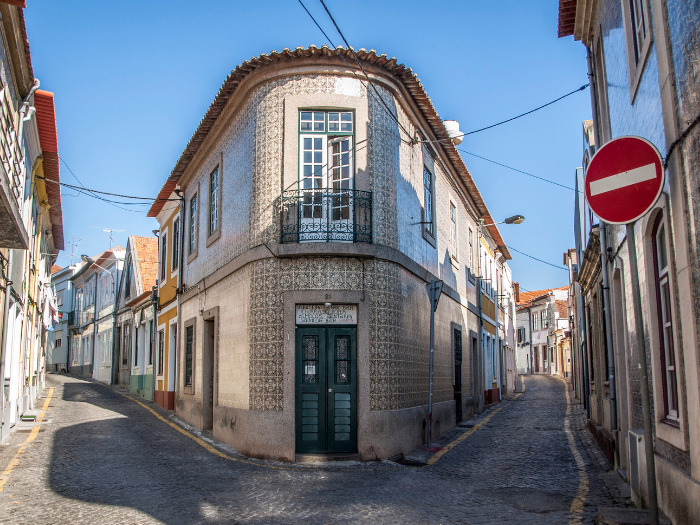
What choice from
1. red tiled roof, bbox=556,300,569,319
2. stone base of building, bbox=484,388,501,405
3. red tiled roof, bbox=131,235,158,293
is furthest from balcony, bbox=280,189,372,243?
red tiled roof, bbox=556,300,569,319

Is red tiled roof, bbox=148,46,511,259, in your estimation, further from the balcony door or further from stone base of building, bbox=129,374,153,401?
stone base of building, bbox=129,374,153,401

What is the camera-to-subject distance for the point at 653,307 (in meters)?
6.50

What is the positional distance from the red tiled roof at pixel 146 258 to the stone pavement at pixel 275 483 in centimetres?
1307

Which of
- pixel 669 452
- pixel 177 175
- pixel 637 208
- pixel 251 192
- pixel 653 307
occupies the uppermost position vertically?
pixel 177 175

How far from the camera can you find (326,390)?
36.4 ft

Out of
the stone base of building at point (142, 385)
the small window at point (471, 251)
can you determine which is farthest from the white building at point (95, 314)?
the small window at point (471, 251)

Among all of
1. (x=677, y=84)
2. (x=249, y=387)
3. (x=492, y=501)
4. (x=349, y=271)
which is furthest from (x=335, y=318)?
(x=677, y=84)

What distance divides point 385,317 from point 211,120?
6.33 m

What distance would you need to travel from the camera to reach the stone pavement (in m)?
7.29

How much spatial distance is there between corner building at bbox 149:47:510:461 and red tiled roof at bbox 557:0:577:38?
9.53 feet

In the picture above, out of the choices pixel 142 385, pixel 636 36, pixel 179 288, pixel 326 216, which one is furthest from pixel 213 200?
pixel 636 36

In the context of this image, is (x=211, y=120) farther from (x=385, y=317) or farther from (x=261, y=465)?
(x=261, y=465)

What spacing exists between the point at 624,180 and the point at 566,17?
24.6 feet

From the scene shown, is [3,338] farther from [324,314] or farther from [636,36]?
[636,36]
